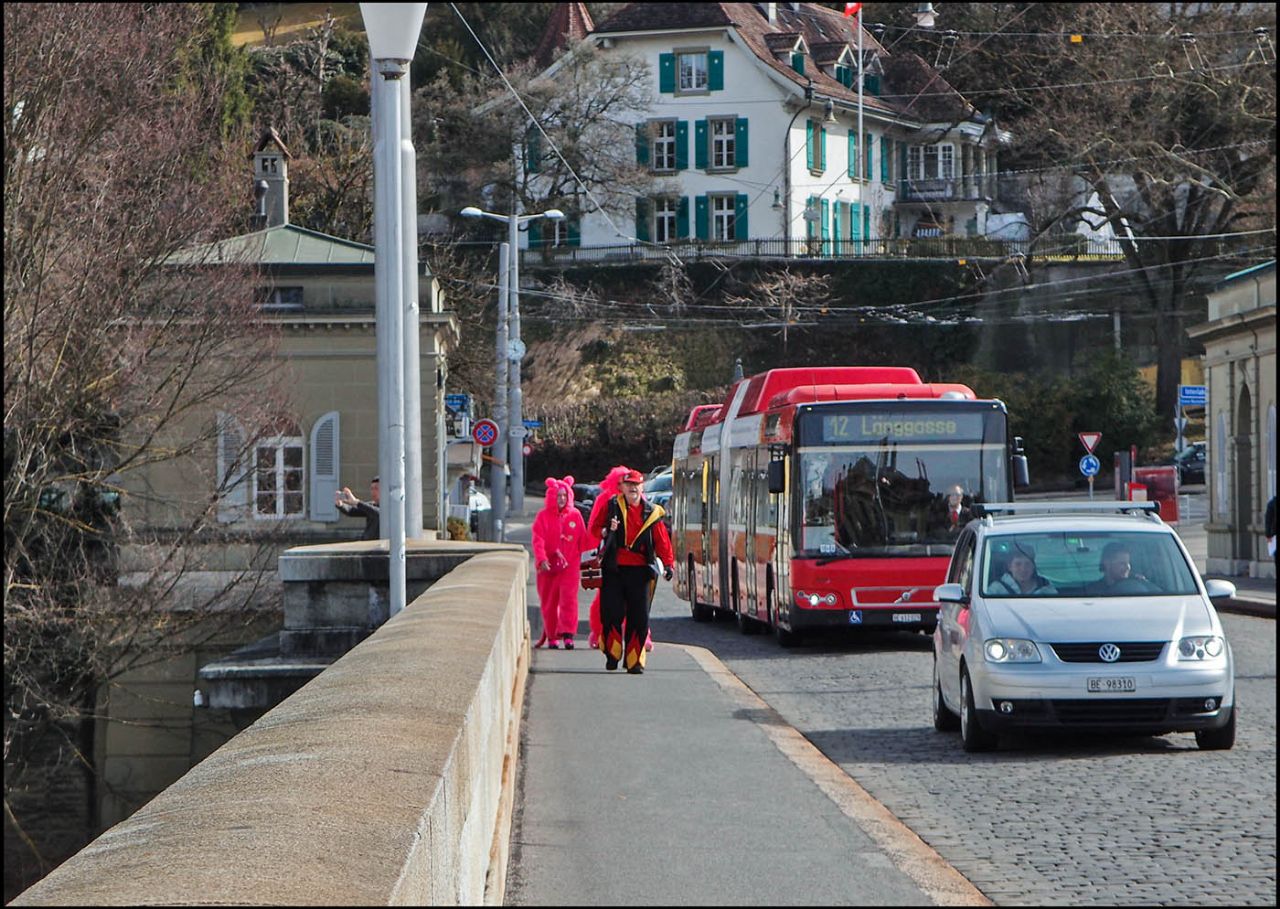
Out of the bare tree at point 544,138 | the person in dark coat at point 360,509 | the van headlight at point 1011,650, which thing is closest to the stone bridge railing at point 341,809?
the van headlight at point 1011,650

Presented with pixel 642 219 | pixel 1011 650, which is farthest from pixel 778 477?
pixel 642 219

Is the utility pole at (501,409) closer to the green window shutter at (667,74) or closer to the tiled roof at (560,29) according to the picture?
the green window shutter at (667,74)

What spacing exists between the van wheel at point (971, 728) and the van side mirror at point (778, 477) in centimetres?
860

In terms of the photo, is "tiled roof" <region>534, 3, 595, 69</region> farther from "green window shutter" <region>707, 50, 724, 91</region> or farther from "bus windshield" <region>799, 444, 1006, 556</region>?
"bus windshield" <region>799, 444, 1006, 556</region>

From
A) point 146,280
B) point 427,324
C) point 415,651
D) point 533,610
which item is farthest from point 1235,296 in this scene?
point 415,651

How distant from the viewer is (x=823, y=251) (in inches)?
2867

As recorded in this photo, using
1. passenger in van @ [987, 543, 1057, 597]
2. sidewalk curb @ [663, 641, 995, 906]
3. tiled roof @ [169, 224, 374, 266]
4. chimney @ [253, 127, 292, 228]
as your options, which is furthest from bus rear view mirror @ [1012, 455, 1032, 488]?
chimney @ [253, 127, 292, 228]

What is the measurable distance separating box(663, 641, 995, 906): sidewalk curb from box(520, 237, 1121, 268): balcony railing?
190 feet

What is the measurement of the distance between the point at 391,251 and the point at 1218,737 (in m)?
6.79

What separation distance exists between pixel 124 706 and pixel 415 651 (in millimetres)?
22228

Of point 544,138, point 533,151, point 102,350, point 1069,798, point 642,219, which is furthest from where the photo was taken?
point 642,219

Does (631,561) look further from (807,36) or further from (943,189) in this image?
(807,36)

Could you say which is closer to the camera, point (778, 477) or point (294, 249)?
point (778, 477)

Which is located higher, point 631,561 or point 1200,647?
point 631,561
